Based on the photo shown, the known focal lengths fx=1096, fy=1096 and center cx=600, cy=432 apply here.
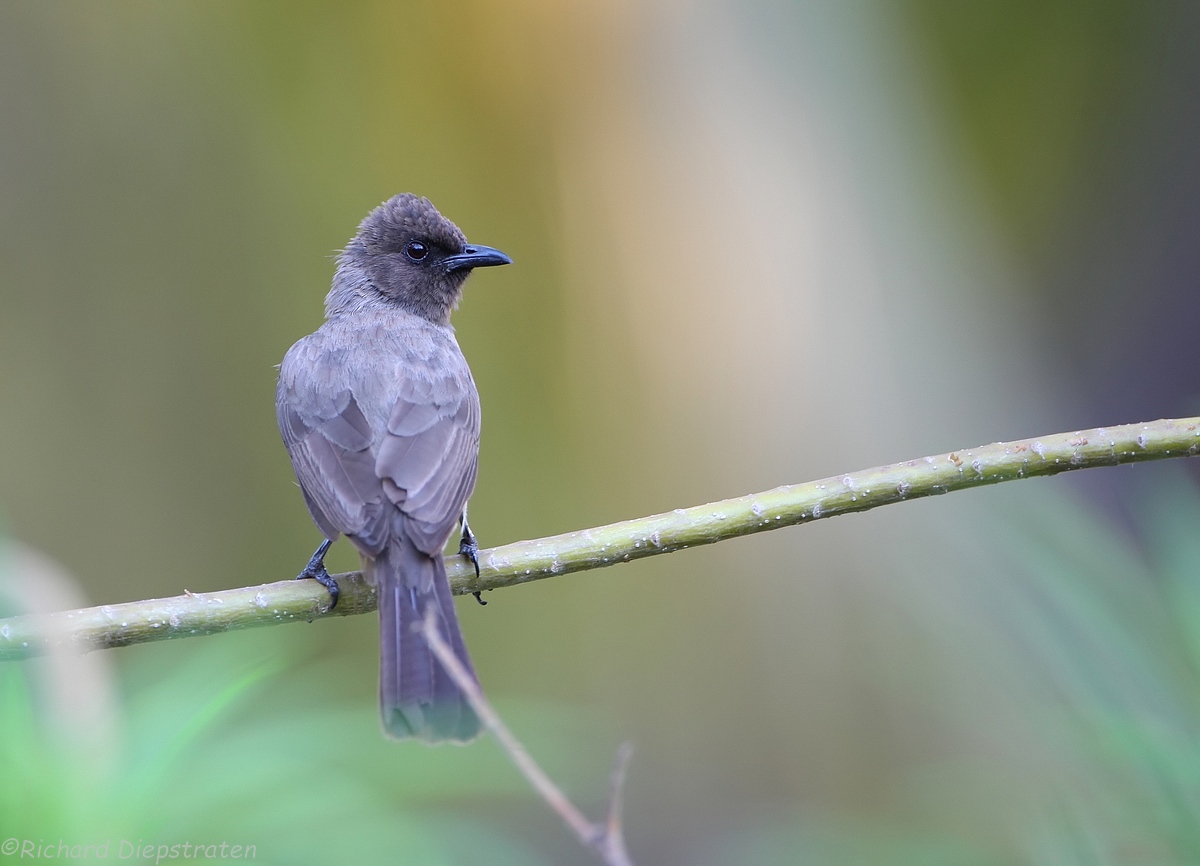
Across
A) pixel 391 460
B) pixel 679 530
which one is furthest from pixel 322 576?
pixel 679 530

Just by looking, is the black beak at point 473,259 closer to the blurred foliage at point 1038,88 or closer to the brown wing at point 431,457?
the brown wing at point 431,457

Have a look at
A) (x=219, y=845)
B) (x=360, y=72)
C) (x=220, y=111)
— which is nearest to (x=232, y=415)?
(x=220, y=111)

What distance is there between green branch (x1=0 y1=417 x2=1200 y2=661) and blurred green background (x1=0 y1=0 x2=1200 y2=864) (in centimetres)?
226

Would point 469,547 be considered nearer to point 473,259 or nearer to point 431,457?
point 431,457

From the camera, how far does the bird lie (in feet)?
9.66

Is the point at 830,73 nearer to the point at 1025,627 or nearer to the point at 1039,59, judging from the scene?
the point at 1039,59

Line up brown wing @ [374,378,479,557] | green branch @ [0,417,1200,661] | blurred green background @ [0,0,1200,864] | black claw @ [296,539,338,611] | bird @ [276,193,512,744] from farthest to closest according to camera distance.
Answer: blurred green background @ [0,0,1200,864]
brown wing @ [374,378,479,557]
black claw @ [296,539,338,611]
bird @ [276,193,512,744]
green branch @ [0,417,1200,661]

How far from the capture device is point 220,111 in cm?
627

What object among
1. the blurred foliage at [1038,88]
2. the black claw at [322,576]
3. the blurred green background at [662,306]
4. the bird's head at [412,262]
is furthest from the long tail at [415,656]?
the blurred foliage at [1038,88]

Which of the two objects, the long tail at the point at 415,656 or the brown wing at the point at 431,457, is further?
the brown wing at the point at 431,457

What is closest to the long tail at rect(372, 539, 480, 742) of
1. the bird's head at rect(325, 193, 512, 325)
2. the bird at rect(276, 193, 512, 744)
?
the bird at rect(276, 193, 512, 744)

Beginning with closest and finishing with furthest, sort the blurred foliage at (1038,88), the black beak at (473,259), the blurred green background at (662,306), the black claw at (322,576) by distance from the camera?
→ the black claw at (322,576) < the black beak at (473,259) < the blurred green background at (662,306) < the blurred foliage at (1038,88)

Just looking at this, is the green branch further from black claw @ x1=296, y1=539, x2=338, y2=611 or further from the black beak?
the black beak

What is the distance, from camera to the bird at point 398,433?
9.66 feet
